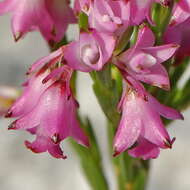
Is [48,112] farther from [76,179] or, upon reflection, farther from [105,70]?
[76,179]

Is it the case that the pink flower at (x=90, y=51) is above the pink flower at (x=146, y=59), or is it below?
above

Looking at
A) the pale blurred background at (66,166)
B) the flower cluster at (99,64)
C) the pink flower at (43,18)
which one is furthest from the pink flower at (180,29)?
the pale blurred background at (66,166)

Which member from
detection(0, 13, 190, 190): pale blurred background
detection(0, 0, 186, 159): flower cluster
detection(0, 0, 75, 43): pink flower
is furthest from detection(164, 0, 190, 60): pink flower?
detection(0, 13, 190, 190): pale blurred background

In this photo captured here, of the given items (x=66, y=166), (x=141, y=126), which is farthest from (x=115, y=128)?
(x=66, y=166)

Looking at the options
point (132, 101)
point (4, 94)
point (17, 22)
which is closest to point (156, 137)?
point (132, 101)

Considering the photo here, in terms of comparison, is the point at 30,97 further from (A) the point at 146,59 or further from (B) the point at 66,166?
(B) the point at 66,166

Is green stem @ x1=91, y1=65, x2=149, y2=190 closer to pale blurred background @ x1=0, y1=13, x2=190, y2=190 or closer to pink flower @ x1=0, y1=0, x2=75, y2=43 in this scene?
pink flower @ x1=0, y1=0, x2=75, y2=43

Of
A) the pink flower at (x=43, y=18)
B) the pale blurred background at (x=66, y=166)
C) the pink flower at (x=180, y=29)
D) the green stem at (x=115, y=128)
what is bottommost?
the pale blurred background at (x=66, y=166)

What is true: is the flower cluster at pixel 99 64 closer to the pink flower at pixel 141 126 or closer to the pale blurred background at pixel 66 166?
the pink flower at pixel 141 126

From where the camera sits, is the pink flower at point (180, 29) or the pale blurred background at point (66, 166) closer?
the pink flower at point (180, 29)
